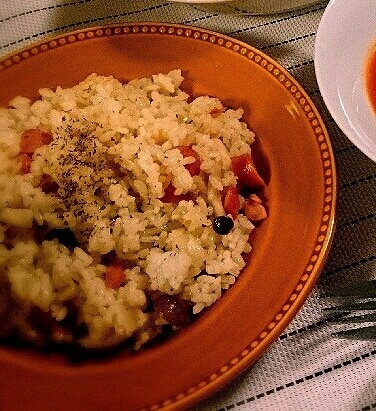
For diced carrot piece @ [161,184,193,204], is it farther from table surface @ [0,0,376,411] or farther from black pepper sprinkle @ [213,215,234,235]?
table surface @ [0,0,376,411]

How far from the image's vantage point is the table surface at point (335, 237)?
1.22 m

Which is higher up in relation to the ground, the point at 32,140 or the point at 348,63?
the point at 348,63

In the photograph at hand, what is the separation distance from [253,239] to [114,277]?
11.9 inches

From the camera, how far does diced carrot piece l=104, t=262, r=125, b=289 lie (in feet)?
4.11

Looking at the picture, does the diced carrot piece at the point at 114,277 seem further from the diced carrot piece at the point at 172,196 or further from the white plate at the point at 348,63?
the white plate at the point at 348,63

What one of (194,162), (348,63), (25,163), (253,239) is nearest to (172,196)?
(194,162)

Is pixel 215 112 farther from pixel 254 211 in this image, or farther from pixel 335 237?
pixel 335 237

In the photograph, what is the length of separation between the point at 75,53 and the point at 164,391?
2.81 ft

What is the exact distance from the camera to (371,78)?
133 centimetres

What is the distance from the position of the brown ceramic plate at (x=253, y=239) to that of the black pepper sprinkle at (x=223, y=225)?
67 mm

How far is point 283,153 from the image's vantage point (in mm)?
1362

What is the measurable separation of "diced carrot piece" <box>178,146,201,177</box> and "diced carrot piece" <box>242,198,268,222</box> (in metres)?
0.13

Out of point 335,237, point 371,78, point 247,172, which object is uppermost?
point 371,78

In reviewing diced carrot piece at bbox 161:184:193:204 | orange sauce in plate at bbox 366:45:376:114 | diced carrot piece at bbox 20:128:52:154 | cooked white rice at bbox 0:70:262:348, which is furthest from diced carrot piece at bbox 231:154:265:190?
diced carrot piece at bbox 20:128:52:154
